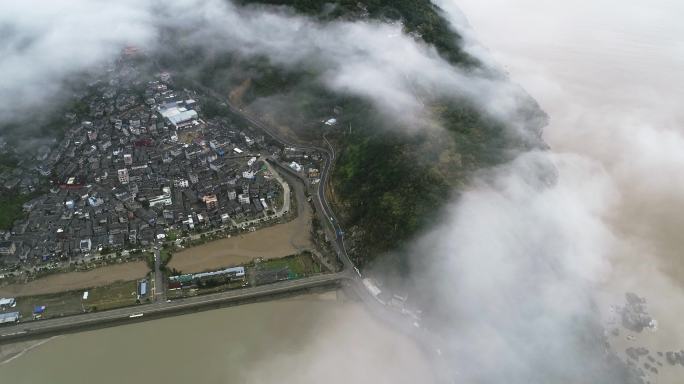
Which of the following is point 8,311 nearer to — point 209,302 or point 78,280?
point 78,280

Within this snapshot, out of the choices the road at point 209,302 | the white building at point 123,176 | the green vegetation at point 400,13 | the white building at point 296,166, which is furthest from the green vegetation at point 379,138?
the white building at point 123,176

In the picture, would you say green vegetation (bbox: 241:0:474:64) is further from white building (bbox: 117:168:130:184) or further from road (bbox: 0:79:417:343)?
white building (bbox: 117:168:130:184)

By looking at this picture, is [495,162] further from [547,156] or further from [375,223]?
[375,223]

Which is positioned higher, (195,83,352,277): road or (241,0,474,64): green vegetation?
(241,0,474,64): green vegetation

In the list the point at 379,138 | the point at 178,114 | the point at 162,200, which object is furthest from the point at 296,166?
the point at 178,114

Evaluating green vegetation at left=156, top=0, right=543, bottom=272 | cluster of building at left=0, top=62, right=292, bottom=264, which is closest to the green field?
cluster of building at left=0, top=62, right=292, bottom=264

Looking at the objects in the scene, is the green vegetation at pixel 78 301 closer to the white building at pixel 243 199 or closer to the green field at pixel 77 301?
the green field at pixel 77 301

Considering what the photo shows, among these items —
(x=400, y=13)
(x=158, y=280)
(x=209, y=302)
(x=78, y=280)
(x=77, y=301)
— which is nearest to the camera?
(x=77, y=301)
